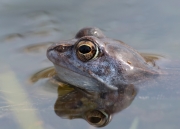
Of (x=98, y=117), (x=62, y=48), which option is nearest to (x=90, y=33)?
(x=62, y=48)

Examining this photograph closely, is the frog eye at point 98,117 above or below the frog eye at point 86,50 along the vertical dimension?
below

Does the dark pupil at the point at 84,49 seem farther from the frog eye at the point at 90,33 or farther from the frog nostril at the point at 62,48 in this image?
the frog eye at the point at 90,33

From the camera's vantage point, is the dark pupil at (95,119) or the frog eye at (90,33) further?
the frog eye at (90,33)

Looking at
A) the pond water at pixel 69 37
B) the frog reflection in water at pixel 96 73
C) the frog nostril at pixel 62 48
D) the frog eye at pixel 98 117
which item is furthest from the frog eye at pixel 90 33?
the frog eye at pixel 98 117

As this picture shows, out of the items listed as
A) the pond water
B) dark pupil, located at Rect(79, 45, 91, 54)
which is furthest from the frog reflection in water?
the pond water

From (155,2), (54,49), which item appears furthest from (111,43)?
(155,2)

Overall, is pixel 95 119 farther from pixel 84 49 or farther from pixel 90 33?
pixel 90 33

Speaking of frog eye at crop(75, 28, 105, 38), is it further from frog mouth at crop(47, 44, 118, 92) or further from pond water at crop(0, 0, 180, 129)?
pond water at crop(0, 0, 180, 129)

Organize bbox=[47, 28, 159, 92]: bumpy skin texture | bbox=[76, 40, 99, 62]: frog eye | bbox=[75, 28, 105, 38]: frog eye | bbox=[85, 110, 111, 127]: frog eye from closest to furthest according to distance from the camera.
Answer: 1. bbox=[85, 110, 111, 127]: frog eye
2. bbox=[76, 40, 99, 62]: frog eye
3. bbox=[47, 28, 159, 92]: bumpy skin texture
4. bbox=[75, 28, 105, 38]: frog eye
